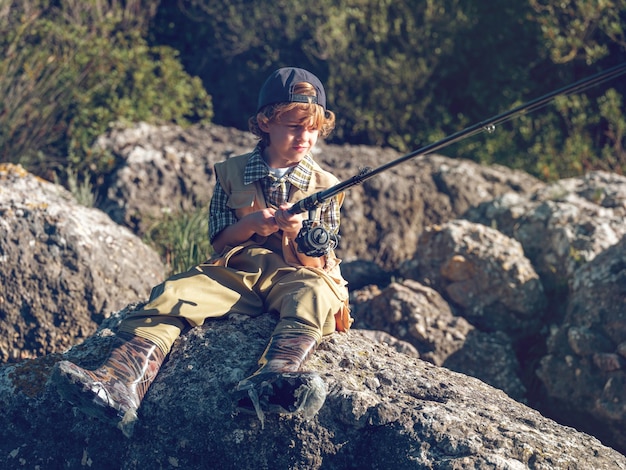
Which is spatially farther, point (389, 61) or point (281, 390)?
point (389, 61)

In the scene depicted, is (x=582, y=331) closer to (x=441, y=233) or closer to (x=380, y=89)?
(x=441, y=233)

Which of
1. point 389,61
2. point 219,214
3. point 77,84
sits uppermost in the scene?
point 389,61

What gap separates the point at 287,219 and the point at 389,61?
15.4ft

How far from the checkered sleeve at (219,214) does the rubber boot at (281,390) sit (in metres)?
0.92

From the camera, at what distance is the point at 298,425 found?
3.28 m

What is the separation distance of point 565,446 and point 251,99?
6.06 meters

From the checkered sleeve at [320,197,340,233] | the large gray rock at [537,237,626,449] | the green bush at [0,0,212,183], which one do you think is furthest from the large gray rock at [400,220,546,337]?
the green bush at [0,0,212,183]

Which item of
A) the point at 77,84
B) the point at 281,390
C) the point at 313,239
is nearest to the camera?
the point at 281,390

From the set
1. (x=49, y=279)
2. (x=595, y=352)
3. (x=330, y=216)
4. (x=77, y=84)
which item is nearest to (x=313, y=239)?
(x=330, y=216)

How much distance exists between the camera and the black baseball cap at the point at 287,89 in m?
3.94

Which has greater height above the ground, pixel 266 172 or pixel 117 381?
pixel 266 172

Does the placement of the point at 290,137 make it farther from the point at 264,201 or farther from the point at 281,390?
the point at 281,390

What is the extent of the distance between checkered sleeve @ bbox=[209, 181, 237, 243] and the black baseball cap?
1.52 feet

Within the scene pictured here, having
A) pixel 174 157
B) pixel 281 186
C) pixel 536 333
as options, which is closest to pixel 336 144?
pixel 174 157
